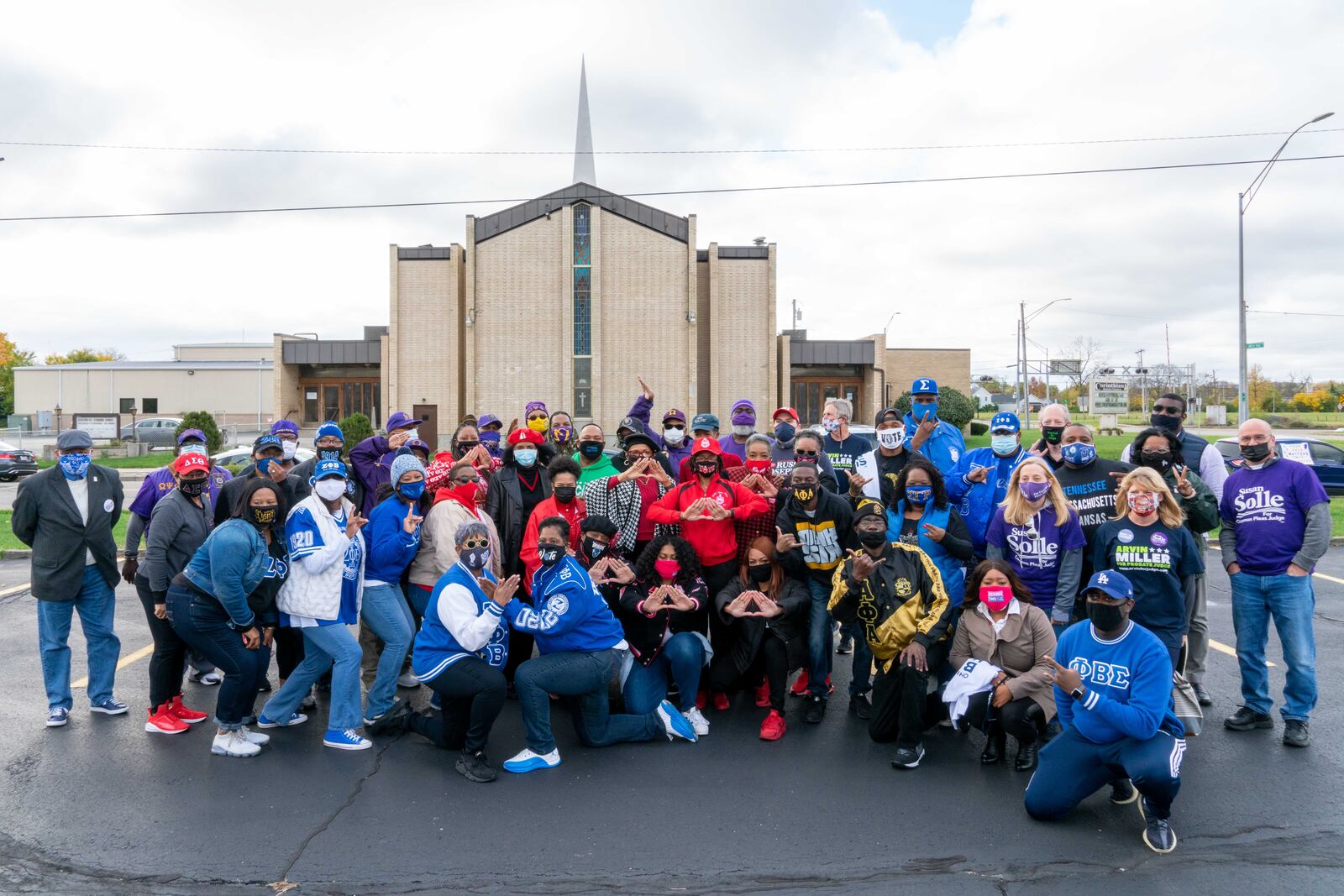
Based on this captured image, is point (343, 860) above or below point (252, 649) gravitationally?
below

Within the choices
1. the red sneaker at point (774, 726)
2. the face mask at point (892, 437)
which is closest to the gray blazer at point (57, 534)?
the red sneaker at point (774, 726)

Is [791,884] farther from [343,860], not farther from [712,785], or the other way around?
[343,860]

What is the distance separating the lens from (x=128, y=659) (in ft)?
27.3

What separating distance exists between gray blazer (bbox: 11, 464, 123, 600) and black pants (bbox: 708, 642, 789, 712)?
4529mm

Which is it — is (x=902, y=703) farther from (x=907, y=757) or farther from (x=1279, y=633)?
(x=1279, y=633)

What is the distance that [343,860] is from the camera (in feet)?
14.9

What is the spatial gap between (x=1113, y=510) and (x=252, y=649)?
6.32 m

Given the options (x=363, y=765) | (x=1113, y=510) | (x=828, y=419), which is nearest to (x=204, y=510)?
(x=363, y=765)

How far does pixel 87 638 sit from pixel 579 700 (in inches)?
149

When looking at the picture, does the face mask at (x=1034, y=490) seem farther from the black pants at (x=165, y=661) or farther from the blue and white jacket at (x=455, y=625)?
the black pants at (x=165, y=661)

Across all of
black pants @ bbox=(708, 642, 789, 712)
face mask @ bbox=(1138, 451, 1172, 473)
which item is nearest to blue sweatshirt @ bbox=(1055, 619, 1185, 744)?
black pants @ bbox=(708, 642, 789, 712)

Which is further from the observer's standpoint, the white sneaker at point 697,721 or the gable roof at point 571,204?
the gable roof at point 571,204

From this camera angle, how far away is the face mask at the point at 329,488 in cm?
607

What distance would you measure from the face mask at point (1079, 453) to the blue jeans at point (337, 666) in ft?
18.2
